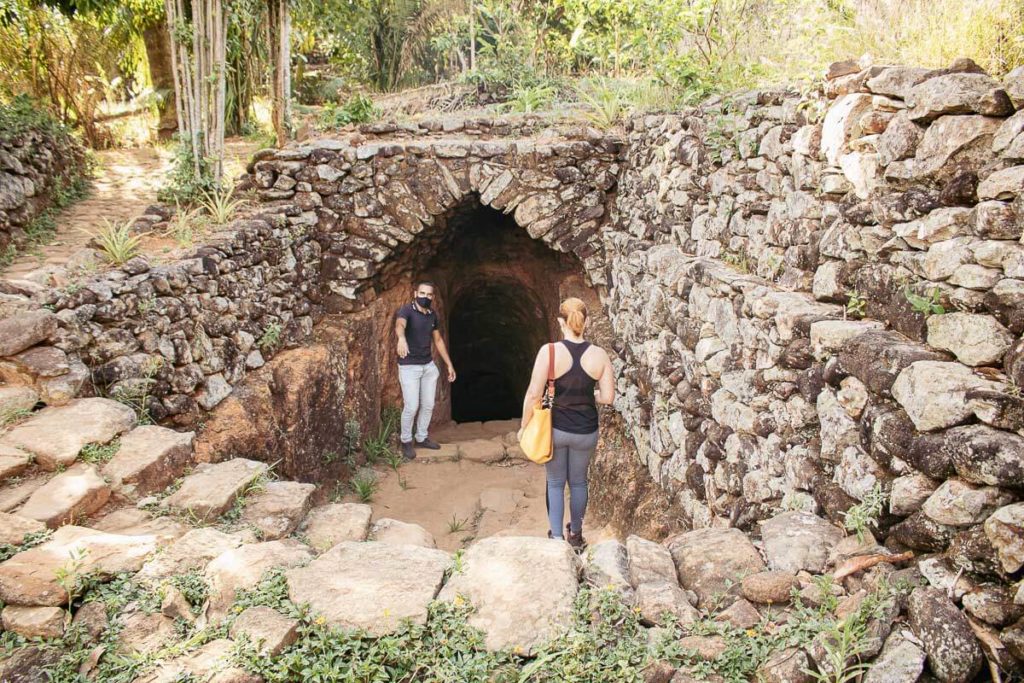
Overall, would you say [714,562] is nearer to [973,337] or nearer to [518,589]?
[518,589]

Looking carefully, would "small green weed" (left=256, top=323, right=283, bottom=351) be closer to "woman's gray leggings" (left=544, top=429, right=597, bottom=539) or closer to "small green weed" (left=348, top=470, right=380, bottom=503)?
"small green weed" (left=348, top=470, right=380, bottom=503)

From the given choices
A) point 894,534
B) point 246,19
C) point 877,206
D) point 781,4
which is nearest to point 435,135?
point 246,19

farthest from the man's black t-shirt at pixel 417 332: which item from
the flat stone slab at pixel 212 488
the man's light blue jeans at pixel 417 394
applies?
the flat stone slab at pixel 212 488

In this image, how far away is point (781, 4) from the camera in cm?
509

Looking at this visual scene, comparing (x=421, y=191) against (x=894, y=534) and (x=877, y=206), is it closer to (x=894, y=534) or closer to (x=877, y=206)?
(x=877, y=206)

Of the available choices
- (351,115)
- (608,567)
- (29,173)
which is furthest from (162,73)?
(608,567)

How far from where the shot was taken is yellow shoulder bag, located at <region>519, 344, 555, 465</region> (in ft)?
12.7

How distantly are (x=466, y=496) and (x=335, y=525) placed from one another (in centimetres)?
326

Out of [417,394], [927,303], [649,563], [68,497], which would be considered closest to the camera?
[927,303]

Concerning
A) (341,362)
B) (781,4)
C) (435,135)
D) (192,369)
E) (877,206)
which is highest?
(781,4)

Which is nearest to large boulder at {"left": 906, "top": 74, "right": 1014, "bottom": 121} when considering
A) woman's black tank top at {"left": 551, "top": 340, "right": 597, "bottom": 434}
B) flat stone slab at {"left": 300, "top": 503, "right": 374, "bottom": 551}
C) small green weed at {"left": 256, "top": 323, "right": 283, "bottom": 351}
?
woman's black tank top at {"left": 551, "top": 340, "right": 597, "bottom": 434}

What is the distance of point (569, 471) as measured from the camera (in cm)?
413

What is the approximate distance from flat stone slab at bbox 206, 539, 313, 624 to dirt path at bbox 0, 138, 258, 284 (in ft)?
11.6

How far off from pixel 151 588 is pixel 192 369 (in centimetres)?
282
